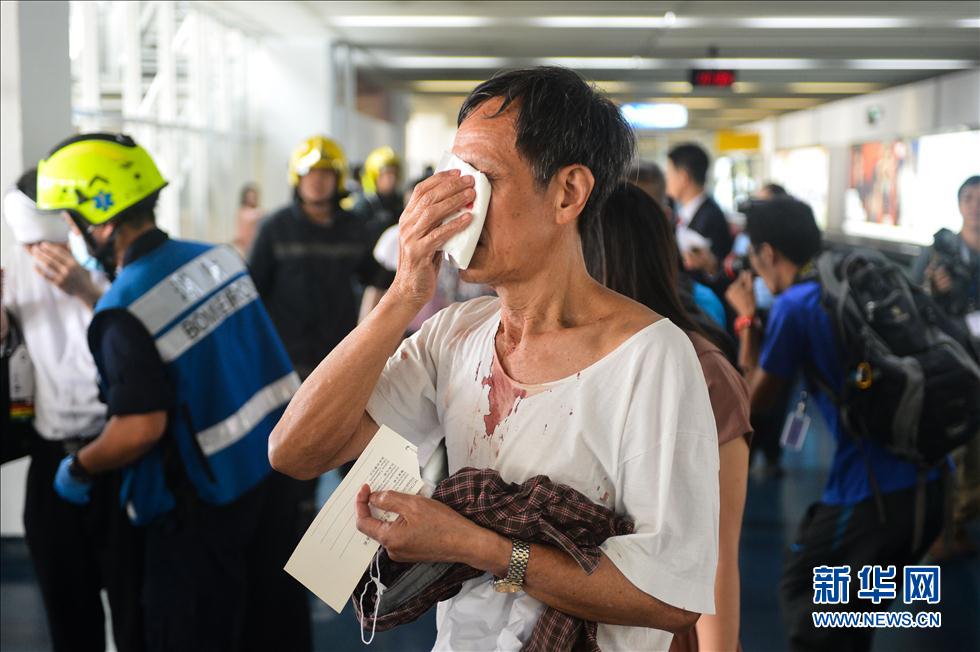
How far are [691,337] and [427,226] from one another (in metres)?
0.86

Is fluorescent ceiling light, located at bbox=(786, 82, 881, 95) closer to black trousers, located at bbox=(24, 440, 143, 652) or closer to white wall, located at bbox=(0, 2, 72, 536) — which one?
white wall, located at bbox=(0, 2, 72, 536)

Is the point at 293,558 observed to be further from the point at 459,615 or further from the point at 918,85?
the point at 918,85

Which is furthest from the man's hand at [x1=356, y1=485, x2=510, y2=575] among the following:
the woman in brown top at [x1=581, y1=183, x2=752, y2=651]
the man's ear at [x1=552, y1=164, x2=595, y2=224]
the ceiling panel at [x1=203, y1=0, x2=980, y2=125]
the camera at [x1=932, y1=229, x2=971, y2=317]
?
the ceiling panel at [x1=203, y1=0, x2=980, y2=125]

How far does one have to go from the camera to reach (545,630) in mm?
1512

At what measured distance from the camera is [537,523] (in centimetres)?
147

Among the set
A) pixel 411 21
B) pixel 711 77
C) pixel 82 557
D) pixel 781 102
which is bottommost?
pixel 82 557

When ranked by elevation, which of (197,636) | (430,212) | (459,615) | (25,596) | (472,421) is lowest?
(25,596)

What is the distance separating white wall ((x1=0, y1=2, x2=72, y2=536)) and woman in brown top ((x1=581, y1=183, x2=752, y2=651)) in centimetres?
344

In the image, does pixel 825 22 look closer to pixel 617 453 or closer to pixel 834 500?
pixel 834 500

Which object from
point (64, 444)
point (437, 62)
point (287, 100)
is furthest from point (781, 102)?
point (64, 444)

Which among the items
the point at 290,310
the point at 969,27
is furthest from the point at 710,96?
the point at 290,310

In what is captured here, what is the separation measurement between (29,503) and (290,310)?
9.12 ft

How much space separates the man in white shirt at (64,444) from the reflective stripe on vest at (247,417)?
0.38 meters

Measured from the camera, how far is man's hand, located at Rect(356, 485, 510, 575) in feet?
4.82
